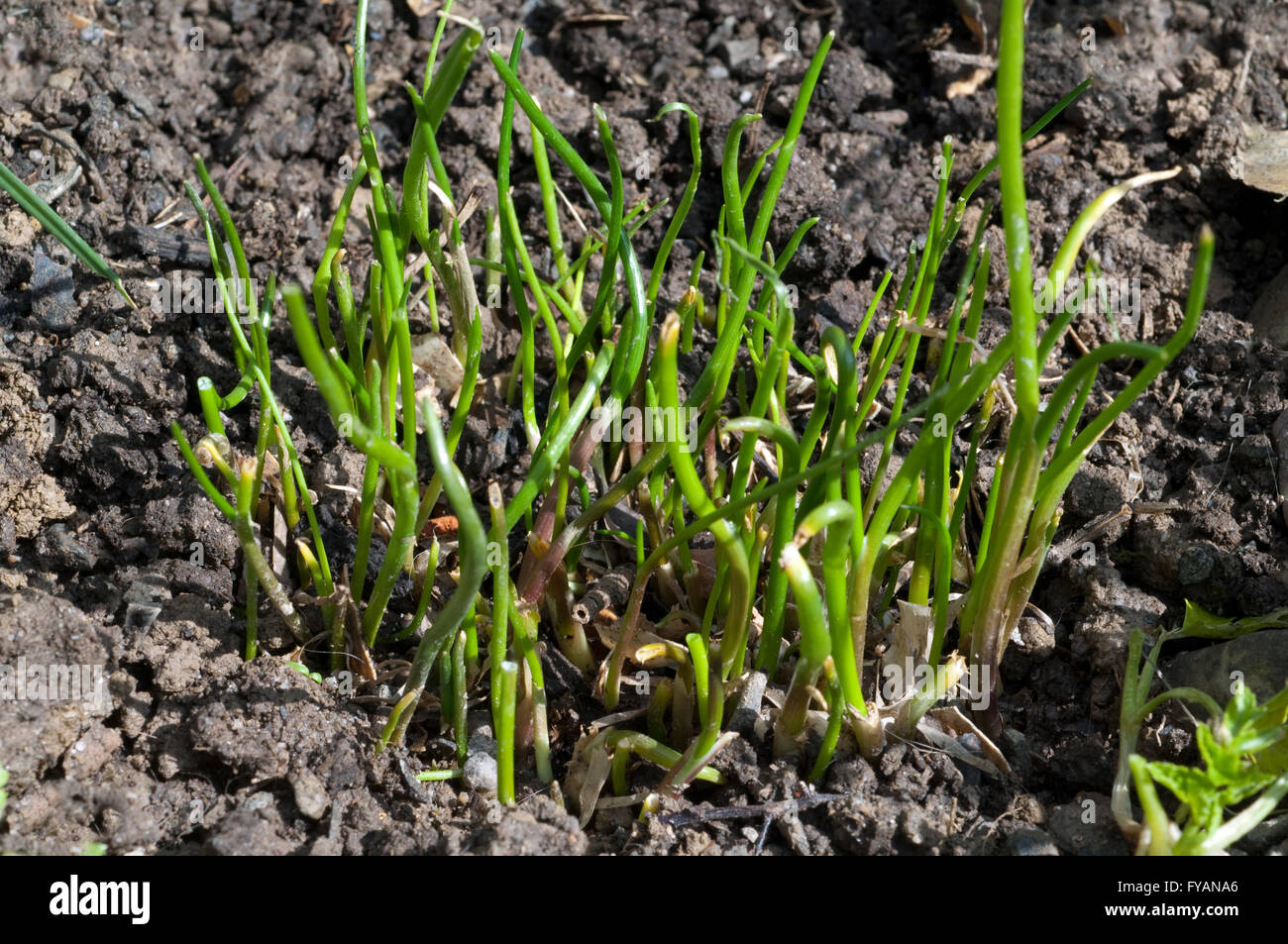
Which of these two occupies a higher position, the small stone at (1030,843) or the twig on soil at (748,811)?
the small stone at (1030,843)

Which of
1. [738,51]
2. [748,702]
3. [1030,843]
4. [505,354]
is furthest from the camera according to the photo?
[738,51]

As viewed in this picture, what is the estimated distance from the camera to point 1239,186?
2568mm

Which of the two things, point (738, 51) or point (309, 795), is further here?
point (738, 51)

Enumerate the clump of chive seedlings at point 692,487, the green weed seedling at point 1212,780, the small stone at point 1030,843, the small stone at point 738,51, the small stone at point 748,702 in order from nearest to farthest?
the green weed seedling at point 1212,780
the clump of chive seedlings at point 692,487
the small stone at point 1030,843
the small stone at point 748,702
the small stone at point 738,51

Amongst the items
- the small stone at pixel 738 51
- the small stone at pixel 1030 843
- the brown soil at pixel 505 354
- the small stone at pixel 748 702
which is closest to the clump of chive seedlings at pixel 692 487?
the small stone at pixel 748 702

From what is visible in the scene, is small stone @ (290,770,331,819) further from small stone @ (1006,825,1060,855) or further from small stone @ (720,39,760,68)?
small stone @ (720,39,760,68)

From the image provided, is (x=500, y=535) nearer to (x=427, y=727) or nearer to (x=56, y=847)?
(x=427, y=727)

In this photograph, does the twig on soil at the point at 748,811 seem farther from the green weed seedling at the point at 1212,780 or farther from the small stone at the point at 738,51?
the small stone at the point at 738,51

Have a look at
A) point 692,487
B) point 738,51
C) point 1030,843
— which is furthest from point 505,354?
point 1030,843

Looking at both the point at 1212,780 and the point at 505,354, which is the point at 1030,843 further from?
the point at 505,354

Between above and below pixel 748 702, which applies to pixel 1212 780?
above

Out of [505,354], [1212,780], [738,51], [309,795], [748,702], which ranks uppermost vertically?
[738,51]

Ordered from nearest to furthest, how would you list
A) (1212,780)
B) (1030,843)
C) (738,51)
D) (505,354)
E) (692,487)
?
(1212,780) → (692,487) → (1030,843) → (505,354) → (738,51)
